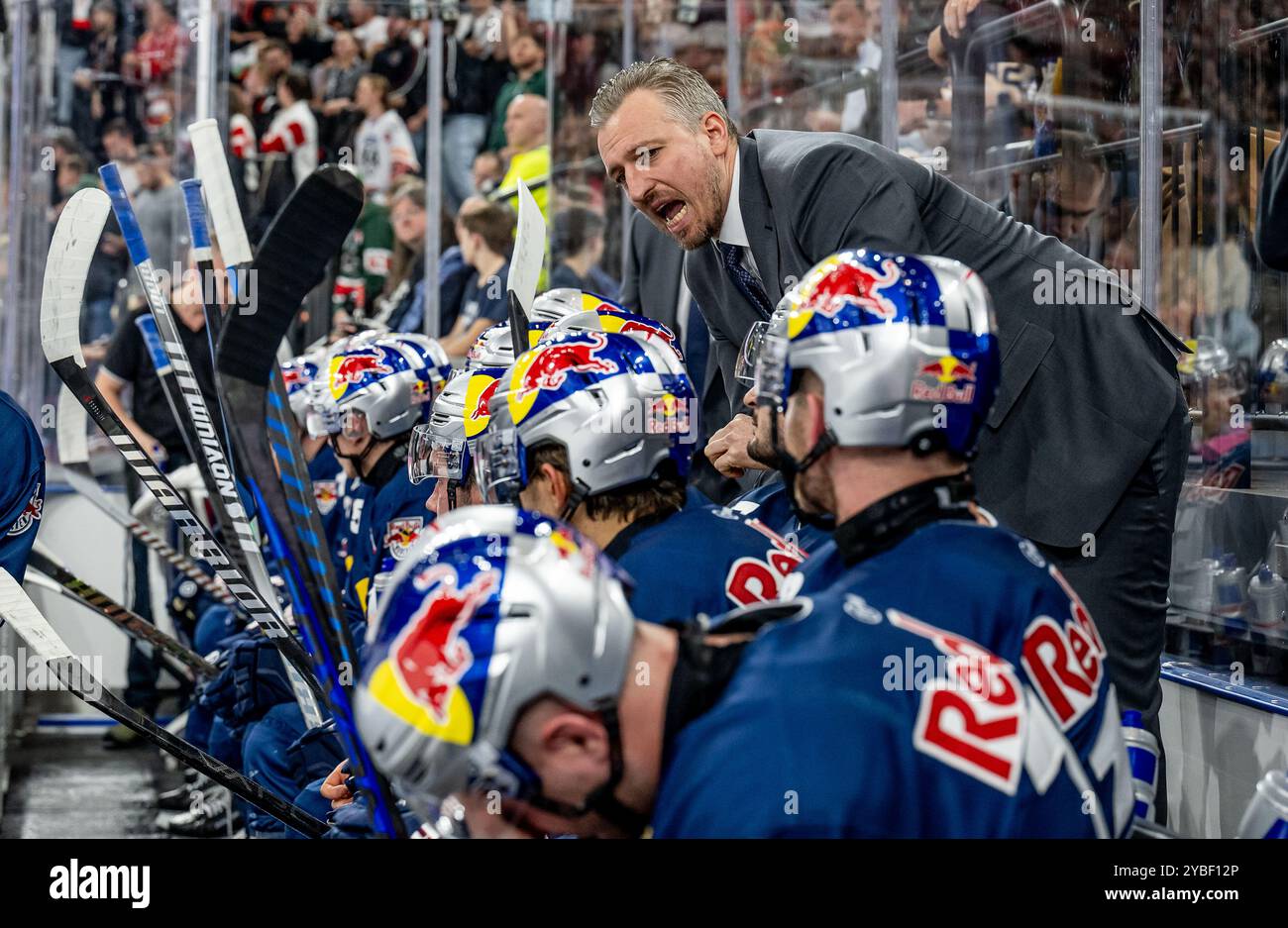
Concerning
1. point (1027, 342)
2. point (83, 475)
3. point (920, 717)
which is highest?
point (1027, 342)

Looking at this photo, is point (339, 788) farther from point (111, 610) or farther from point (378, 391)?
point (378, 391)

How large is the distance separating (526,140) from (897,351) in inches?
238

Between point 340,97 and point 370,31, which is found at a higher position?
point 370,31

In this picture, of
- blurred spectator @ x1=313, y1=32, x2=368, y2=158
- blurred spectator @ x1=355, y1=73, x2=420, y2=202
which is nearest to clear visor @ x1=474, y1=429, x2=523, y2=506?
blurred spectator @ x1=355, y1=73, x2=420, y2=202

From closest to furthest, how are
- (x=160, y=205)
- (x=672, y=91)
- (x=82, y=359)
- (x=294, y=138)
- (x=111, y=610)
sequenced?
(x=672, y=91), (x=82, y=359), (x=111, y=610), (x=160, y=205), (x=294, y=138)

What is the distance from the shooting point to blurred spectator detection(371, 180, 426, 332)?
757cm

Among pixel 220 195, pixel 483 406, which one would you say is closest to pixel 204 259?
pixel 220 195

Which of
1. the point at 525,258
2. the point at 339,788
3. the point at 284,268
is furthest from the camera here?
the point at 525,258

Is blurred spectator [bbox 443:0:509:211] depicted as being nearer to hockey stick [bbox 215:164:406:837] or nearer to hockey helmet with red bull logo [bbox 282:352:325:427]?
hockey helmet with red bull logo [bbox 282:352:325:427]

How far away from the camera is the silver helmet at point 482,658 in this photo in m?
1.29

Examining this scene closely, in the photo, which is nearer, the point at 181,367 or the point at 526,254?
the point at 181,367

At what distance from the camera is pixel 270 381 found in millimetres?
2018
